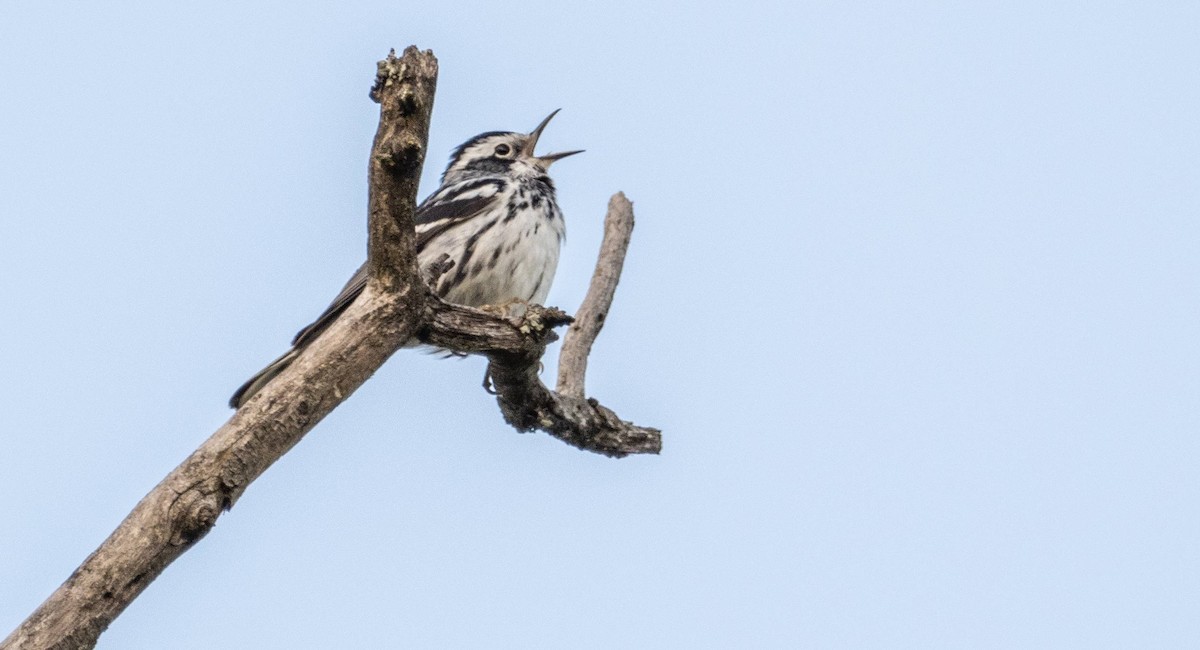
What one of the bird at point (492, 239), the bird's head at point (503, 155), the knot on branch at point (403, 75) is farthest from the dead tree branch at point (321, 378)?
the bird's head at point (503, 155)

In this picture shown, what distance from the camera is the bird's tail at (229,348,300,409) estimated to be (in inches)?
322

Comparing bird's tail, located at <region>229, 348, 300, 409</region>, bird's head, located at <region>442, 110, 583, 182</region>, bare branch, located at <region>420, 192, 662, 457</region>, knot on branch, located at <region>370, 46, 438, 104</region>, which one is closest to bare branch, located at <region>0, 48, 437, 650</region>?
knot on branch, located at <region>370, 46, 438, 104</region>

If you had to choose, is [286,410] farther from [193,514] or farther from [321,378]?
[193,514]

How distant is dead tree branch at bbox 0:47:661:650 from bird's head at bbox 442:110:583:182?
3.64 m

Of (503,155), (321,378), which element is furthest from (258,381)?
(503,155)

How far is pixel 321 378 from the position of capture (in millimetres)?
7051

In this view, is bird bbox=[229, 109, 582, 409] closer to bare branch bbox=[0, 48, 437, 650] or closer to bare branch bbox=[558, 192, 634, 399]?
bare branch bbox=[558, 192, 634, 399]

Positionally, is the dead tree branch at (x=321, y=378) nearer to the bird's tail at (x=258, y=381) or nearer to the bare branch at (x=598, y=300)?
the bird's tail at (x=258, y=381)

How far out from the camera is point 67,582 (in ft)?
19.9

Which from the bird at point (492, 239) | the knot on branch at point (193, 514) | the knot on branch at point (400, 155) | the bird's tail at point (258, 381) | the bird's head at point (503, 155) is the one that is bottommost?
the knot on branch at point (193, 514)

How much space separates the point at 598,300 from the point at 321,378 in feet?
12.1

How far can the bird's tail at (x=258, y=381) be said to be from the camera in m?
8.17

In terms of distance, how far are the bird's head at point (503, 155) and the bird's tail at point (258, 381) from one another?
11.9ft

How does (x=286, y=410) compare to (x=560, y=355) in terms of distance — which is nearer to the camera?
(x=286, y=410)
